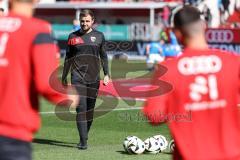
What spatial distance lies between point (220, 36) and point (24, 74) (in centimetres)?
3226

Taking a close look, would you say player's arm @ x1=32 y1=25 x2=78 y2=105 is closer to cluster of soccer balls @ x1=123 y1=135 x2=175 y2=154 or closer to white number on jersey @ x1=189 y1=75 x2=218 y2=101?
white number on jersey @ x1=189 y1=75 x2=218 y2=101

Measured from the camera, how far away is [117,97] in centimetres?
2242

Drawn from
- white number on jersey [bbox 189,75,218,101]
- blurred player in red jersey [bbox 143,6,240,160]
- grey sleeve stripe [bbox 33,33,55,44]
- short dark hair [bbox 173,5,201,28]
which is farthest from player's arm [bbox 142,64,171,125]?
grey sleeve stripe [bbox 33,33,55,44]

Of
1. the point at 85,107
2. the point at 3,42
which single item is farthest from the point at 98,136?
the point at 3,42

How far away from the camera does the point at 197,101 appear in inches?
242

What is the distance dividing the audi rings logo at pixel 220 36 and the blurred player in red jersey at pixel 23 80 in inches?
1237

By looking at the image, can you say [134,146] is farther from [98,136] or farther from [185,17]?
[185,17]

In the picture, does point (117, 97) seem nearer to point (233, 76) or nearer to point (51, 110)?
point (51, 110)

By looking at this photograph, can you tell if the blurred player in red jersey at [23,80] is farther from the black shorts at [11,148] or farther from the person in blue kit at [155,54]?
the person in blue kit at [155,54]

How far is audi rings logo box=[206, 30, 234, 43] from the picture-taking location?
37.3 metres

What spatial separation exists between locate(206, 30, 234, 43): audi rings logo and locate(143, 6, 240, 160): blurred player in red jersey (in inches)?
1233

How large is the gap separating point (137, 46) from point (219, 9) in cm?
537

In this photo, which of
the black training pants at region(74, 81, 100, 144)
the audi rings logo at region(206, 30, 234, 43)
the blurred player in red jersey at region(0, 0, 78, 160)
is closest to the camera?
the blurred player in red jersey at region(0, 0, 78, 160)

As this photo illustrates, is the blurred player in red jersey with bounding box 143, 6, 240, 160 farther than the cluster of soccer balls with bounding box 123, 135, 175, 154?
No
